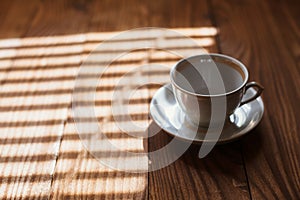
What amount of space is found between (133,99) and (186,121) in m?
0.13

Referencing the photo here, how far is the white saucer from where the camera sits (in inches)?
27.0

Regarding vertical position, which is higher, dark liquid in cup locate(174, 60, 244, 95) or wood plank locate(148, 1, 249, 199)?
dark liquid in cup locate(174, 60, 244, 95)

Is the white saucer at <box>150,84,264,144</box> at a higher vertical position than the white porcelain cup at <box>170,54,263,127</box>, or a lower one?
lower

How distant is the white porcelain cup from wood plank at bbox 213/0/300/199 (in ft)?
0.22

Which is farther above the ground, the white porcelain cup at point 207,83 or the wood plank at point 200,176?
the white porcelain cup at point 207,83

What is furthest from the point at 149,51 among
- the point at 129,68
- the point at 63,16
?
the point at 63,16

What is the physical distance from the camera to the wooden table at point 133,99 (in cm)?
65

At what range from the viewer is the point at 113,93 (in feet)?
2.75

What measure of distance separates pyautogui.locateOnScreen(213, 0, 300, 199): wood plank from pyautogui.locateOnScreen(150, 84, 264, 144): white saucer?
0.09ft

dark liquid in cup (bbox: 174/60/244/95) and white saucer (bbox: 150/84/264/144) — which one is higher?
dark liquid in cup (bbox: 174/60/244/95)

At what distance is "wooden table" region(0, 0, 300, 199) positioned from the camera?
651 millimetres

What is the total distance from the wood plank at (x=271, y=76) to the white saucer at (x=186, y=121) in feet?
0.09

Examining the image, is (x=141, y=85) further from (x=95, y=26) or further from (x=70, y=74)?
(x=95, y=26)

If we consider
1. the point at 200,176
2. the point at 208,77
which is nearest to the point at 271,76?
the point at 208,77
